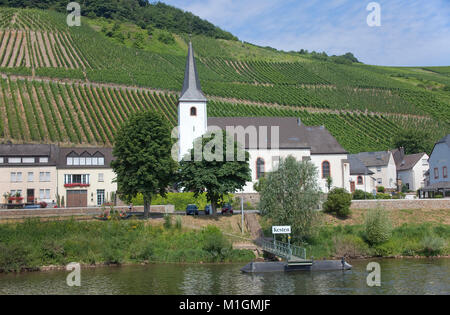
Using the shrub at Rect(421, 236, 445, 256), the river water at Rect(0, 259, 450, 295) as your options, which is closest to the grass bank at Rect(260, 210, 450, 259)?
the shrub at Rect(421, 236, 445, 256)

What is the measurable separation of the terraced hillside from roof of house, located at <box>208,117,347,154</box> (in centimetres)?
2277

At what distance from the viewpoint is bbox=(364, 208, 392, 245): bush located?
132 ft

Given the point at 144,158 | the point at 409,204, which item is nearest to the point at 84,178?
the point at 144,158

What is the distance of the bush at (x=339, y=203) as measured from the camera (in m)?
46.8

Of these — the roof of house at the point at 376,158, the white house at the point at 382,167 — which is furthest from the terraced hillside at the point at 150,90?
the white house at the point at 382,167

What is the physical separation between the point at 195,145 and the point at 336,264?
18.0 m

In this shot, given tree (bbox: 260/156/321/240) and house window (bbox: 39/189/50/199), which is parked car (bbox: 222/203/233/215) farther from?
house window (bbox: 39/189/50/199)

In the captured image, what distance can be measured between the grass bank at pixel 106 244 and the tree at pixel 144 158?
340 cm

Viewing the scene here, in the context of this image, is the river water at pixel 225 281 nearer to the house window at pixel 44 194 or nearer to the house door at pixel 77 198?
the house door at pixel 77 198

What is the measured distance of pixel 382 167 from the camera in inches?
3113

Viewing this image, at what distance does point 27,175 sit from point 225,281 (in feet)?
117

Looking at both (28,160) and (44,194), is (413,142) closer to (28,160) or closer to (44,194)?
(44,194)

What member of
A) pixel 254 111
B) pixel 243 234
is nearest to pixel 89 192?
pixel 243 234
